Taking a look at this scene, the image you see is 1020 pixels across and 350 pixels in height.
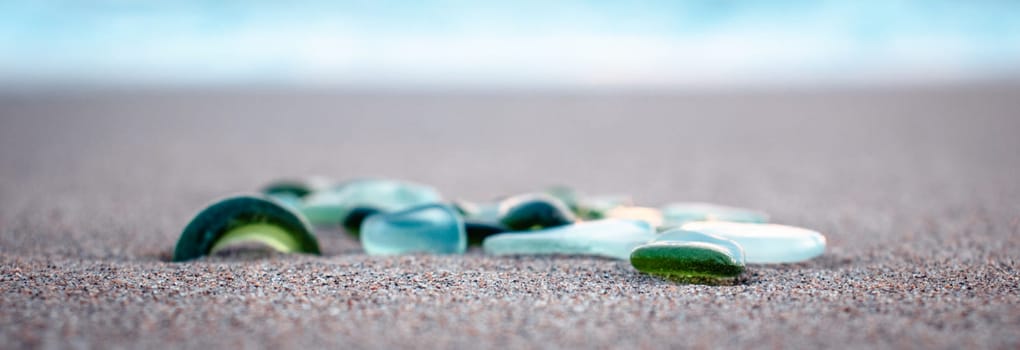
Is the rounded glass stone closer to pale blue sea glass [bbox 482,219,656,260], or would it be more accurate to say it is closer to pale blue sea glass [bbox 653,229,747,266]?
pale blue sea glass [bbox 482,219,656,260]

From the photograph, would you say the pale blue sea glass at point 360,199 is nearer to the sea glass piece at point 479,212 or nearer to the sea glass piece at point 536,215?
the sea glass piece at point 479,212

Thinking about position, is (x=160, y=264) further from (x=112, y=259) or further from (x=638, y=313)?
(x=638, y=313)

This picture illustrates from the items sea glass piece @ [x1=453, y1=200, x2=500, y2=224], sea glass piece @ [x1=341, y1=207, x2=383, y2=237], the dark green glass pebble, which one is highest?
sea glass piece @ [x1=453, y1=200, x2=500, y2=224]

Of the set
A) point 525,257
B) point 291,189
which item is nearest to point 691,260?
point 525,257

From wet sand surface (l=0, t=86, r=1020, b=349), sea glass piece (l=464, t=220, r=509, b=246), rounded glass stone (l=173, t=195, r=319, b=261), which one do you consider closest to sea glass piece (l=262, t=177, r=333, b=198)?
wet sand surface (l=0, t=86, r=1020, b=349)

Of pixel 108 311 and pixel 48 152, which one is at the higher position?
pixel 48 152

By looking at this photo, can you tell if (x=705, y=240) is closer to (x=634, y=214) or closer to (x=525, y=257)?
(x=525, y=257)

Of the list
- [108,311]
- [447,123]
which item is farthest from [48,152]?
[108,311]

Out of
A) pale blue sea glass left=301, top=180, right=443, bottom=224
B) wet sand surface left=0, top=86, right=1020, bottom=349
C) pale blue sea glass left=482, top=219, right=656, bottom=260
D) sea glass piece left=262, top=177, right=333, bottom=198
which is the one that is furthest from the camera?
sea glass piece left=262, top=177, right=333, bottom=198

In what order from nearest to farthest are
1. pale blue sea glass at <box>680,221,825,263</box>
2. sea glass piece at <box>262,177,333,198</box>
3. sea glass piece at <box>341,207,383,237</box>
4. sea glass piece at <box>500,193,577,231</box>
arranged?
pale blue sea glass at <box>680,221,825,263</box>, sea glass piece at <box>500,193,577,231</box>, sea glass piece at <box>341,207,383,237</box>, sea glass piece at <box>262,177,333,198</box>
